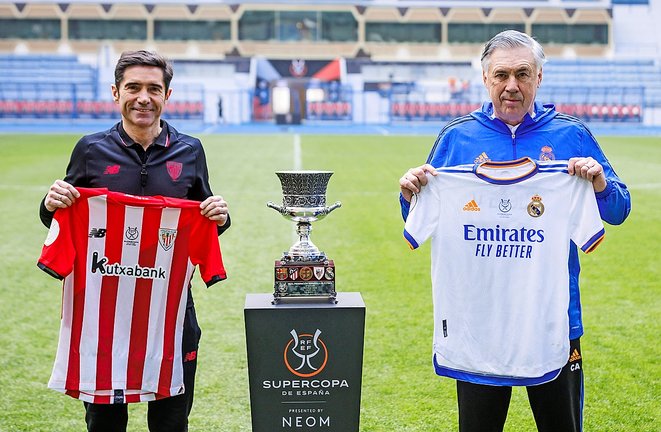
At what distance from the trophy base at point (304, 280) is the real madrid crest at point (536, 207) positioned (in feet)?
2.52

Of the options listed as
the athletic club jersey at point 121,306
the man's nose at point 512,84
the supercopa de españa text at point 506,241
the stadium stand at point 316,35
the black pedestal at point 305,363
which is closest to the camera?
the man's nose at point 512,84

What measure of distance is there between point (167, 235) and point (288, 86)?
41.2 m

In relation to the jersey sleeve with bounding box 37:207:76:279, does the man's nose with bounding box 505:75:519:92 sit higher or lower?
higher

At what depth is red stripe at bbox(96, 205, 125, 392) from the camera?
10.7 ft

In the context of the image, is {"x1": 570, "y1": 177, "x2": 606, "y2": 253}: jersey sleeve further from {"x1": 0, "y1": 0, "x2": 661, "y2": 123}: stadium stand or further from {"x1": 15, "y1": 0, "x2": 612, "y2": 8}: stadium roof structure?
{"x1": 15, "y1": 0, "x2": 612, "y2": 8}: stadium roof structure

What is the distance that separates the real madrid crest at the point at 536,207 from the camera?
3152 mm

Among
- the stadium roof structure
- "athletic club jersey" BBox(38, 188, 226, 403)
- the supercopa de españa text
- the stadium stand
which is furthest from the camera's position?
the stadium roof structure

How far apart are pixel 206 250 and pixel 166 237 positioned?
0.15 m

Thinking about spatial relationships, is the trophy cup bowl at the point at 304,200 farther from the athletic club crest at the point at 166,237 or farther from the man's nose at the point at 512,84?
the man's nose at the point at 512,84

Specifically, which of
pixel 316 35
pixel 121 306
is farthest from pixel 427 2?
pixel 121 306

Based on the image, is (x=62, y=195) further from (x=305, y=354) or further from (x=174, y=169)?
(x=305, y=354)

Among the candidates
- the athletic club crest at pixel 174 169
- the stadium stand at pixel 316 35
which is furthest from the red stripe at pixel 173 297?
the stadium stand at pixel 316 35

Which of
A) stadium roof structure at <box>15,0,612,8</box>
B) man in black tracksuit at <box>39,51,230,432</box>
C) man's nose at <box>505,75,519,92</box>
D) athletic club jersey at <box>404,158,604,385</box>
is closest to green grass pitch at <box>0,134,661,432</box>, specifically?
man in black tracksuit at <box>39,51,230,432</box>

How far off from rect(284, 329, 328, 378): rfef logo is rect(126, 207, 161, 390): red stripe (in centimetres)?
52
